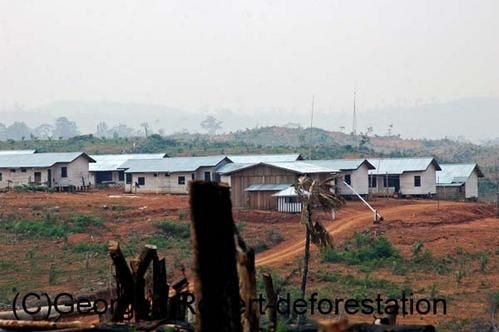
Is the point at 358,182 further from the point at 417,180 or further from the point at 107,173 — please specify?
the point at 107,173

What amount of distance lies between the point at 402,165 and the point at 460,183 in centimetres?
399

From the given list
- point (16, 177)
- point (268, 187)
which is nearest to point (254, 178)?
point (268, 187)

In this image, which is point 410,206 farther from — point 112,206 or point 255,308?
point 255,308

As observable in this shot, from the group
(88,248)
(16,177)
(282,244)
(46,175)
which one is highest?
(46,175)

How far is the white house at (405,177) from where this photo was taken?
174ft

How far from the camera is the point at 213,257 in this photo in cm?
657

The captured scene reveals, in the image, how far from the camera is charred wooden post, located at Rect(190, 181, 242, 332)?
21.5ft

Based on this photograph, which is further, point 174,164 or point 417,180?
point 174,164

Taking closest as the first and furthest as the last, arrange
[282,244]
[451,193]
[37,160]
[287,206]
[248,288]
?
[248,288] < [282,244] < [287,206] < [451,193] < [37,160]

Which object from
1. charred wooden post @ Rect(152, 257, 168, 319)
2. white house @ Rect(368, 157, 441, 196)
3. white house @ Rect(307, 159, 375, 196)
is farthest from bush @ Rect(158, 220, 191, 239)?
charred wooden post @ Rect(152, 257, 168, 319)

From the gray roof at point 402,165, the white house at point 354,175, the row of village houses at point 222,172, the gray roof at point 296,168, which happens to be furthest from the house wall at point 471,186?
the gray roof at point 296,168

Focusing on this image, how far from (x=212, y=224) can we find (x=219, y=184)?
0.29 m

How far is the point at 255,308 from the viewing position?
28.6 feet

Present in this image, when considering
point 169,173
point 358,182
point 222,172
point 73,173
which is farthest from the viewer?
point 73,173
